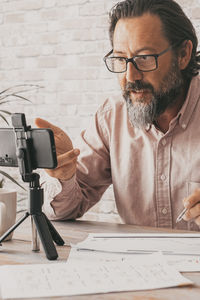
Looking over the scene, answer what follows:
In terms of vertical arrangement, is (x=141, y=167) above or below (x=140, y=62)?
below

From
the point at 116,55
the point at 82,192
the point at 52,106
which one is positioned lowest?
the point at 82,192

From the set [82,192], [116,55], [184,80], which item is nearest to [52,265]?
[82,192]

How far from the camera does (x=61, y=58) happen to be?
9.16 ft

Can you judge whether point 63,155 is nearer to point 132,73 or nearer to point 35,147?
point 35,147

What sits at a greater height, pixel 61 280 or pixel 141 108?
pixel 141 108

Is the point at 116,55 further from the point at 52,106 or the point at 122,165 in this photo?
the point at 52,106

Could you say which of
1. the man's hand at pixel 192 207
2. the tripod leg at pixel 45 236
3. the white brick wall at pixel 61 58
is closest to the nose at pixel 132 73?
the man's hand at pixel 192 207

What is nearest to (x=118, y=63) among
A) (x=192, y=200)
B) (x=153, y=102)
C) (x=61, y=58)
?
(x=153, y=102)

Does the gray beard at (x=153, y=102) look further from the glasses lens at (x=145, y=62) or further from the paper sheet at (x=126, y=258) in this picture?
the paper sheet at (x=126, y=258)

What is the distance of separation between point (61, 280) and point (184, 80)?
112 cm

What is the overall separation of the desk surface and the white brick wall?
131cm

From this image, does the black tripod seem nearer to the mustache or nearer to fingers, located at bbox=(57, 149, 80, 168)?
fingers, located at bbox=(57, 149, 80, 168)

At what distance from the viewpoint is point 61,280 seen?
88 centimetres

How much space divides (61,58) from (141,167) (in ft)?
4.41
